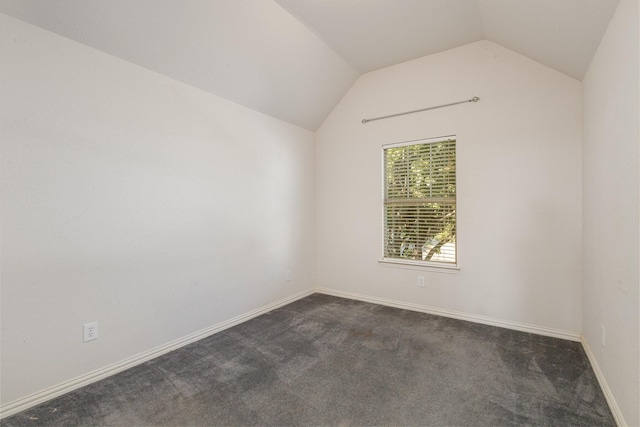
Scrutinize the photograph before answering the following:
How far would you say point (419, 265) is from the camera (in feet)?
11.0

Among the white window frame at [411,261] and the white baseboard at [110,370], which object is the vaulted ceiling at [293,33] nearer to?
the white window frame at [411,261]

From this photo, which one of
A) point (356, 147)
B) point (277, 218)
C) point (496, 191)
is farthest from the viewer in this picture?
point (356, 147)

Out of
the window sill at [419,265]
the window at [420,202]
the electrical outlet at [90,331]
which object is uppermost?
the window at [420,202]

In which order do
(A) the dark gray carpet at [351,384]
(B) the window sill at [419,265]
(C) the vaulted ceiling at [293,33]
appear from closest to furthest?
(A) the dark gray carpet at [351,384]
(C) the vaulted ceiling at [293,33]
(B) the window sill at [419,265]

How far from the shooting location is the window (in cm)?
321

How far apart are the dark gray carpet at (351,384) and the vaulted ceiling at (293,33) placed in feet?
7.62

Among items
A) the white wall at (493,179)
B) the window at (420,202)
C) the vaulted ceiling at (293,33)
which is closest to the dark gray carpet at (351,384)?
the white wall at (493,179)

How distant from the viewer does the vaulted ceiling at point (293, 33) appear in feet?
6.20

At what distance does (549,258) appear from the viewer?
2.67 meters

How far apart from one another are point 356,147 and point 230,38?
196cm

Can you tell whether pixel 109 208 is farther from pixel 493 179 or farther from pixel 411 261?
pixel 493 179

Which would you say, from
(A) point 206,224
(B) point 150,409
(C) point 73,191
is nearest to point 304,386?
(B) point 150,409

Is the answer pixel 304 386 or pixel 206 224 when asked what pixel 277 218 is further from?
pixel 304 386

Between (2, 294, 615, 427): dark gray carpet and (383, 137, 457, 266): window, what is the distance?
91cm
